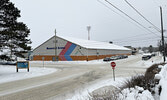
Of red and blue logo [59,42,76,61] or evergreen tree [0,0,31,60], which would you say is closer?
evergreen tree [0,0,31,60]

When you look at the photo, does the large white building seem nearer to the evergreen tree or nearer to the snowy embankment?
the snowy embankment

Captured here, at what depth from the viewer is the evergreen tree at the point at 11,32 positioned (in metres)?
13.4

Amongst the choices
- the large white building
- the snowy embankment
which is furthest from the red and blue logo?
the snowy embankment

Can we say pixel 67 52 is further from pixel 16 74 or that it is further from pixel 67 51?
pixel 16 74

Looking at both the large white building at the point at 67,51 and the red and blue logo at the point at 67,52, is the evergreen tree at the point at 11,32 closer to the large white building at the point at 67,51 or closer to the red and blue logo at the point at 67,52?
the large white building at the point at 67,51

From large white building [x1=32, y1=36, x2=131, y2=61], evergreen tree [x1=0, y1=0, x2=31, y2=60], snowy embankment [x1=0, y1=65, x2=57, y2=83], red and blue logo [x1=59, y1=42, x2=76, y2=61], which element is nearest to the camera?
snowy embankment [x1=0, y1=65, x2=57, y2=83]

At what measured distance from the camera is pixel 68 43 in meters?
41.4

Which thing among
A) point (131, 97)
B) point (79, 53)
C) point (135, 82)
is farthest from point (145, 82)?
point (79, 53)

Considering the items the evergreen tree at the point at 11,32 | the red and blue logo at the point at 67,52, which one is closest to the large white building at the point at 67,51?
the red and blue logo at the point at 67,52

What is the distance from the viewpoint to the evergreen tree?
1341 cm

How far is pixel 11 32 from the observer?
13.3 m

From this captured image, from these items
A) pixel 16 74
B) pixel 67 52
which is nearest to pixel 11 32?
pixel 16 74

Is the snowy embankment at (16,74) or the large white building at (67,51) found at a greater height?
the large white building at (67,51)

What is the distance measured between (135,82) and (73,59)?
34.3 meters
